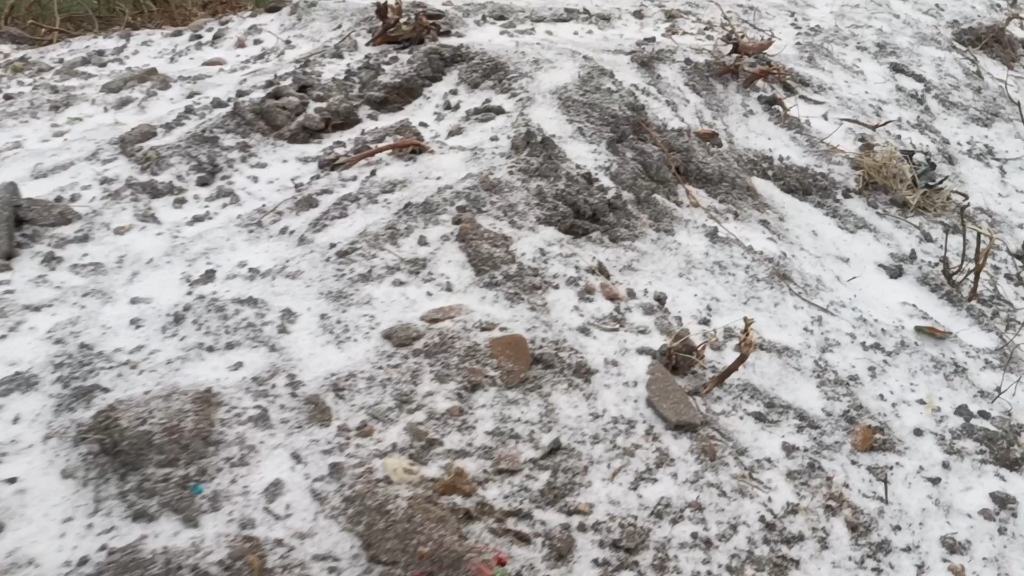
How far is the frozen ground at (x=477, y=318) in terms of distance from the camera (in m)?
1.55

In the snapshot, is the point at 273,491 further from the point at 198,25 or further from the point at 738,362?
the point at 198,25

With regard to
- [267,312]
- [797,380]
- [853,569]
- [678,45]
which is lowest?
[853,569]

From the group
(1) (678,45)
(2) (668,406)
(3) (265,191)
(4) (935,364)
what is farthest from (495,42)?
(4) (935,364)

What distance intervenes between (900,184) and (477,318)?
1.84 m

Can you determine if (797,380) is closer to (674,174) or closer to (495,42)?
(674,174)

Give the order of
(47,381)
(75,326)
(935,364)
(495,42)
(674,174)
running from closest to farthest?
(47,381) < (75,326) < (935,364) < (674,174) < (495,42)

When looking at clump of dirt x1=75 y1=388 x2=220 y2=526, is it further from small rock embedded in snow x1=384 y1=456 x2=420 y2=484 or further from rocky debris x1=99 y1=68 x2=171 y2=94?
rocky debris x1=99 y1=68 x2=171 y2=94

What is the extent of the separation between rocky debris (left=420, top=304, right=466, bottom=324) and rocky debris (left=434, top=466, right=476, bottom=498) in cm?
45

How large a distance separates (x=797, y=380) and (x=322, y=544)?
1328mm

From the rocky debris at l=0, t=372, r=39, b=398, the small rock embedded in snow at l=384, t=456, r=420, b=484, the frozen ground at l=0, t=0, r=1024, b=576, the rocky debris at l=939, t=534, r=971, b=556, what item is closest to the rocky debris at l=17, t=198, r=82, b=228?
the frozen ground at l=0, t=0, r=1024, b=576

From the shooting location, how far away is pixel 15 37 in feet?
10.8

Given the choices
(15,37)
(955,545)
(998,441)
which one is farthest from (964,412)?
(15,37)

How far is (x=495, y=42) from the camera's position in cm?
302

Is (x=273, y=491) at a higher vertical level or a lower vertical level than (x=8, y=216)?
lower
